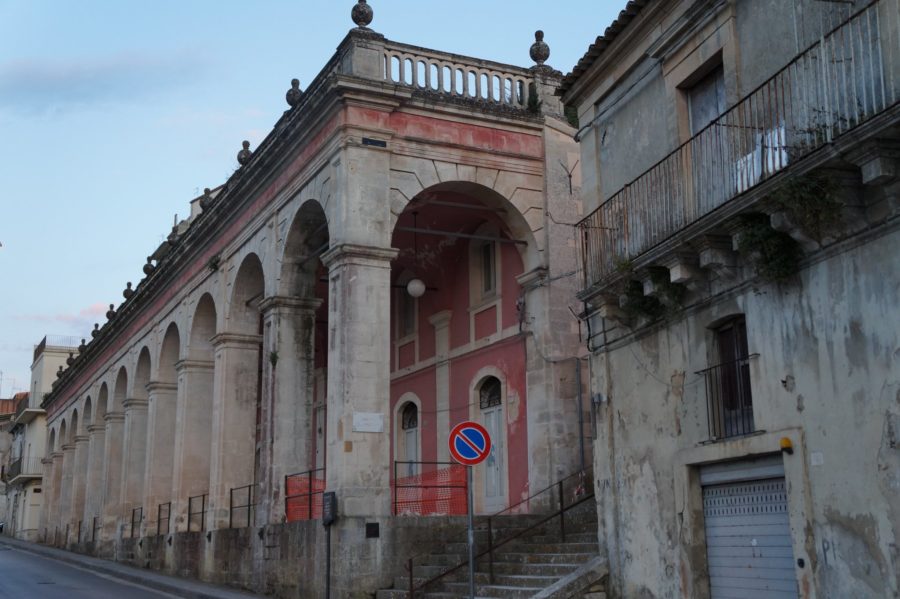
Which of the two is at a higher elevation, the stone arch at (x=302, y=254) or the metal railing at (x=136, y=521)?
the stone arch at (x=302, y=254)

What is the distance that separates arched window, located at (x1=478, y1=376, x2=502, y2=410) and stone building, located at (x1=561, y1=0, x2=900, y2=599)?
723 cm

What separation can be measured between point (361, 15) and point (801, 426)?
11.3m

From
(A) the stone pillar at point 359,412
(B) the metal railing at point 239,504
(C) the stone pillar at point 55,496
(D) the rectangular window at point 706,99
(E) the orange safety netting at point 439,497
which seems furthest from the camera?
(C) the stone pillar at point 55,496

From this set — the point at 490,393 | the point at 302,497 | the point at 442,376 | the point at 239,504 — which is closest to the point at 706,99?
the point at 490,393

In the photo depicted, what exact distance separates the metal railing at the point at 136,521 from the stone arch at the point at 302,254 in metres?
13.7

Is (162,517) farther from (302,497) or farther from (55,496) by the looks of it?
(55,496)

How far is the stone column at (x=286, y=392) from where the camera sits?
1947 centimetres

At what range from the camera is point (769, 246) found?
30.5ft

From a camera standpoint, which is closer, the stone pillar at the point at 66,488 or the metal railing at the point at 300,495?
the metal railing at the point at 300,495

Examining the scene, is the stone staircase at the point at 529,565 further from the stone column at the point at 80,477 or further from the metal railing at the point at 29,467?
the metal railing at the point at 29,467

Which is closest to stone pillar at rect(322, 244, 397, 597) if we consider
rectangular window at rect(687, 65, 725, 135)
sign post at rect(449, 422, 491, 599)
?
sign post at rect(449, 422, 491, 599)

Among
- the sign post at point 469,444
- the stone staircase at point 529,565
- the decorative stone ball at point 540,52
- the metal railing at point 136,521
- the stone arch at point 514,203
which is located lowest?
the stone staircase at point 529,565

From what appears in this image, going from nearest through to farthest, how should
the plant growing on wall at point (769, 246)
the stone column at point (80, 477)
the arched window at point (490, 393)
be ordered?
the plant growing on wall at point (769, 246) < the arched window at point (490, 393) < the stone column at point (80, 477)

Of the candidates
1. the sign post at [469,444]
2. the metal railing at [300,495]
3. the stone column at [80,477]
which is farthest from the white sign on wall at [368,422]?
the stone column at [80,477]
